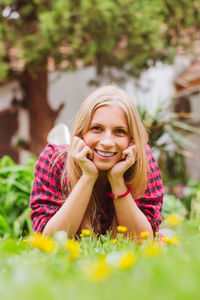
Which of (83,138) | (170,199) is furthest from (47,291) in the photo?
(170,199)

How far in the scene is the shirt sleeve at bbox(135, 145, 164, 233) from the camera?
2.05 metres

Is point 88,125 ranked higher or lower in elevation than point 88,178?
higher

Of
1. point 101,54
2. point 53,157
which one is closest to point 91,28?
point 101,54

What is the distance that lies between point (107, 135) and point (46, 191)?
474mm

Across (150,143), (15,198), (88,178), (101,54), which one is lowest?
(15,198)

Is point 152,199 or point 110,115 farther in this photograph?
point 152,199

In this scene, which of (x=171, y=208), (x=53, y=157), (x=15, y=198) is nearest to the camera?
(x=53, y=157)

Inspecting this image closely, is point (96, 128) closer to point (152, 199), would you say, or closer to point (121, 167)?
point (121, 167)

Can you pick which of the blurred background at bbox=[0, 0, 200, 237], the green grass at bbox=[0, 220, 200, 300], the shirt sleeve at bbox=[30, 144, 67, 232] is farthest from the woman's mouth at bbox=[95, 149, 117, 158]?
the blurred background at bbox=[0, 0, 200, 237]

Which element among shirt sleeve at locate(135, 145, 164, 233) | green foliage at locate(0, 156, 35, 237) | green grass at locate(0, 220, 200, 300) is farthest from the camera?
green foliage at locate(0, 156, 35, 237)

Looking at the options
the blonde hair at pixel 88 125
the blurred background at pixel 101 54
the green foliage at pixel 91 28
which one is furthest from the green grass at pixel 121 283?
the green foliage at pixel 91 28

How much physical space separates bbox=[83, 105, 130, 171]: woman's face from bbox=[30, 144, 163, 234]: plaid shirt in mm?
300

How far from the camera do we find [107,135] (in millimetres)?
1839

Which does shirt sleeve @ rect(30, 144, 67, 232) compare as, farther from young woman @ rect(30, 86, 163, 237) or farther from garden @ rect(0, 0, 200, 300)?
garden @ rect(0, 0, 200, 300)
